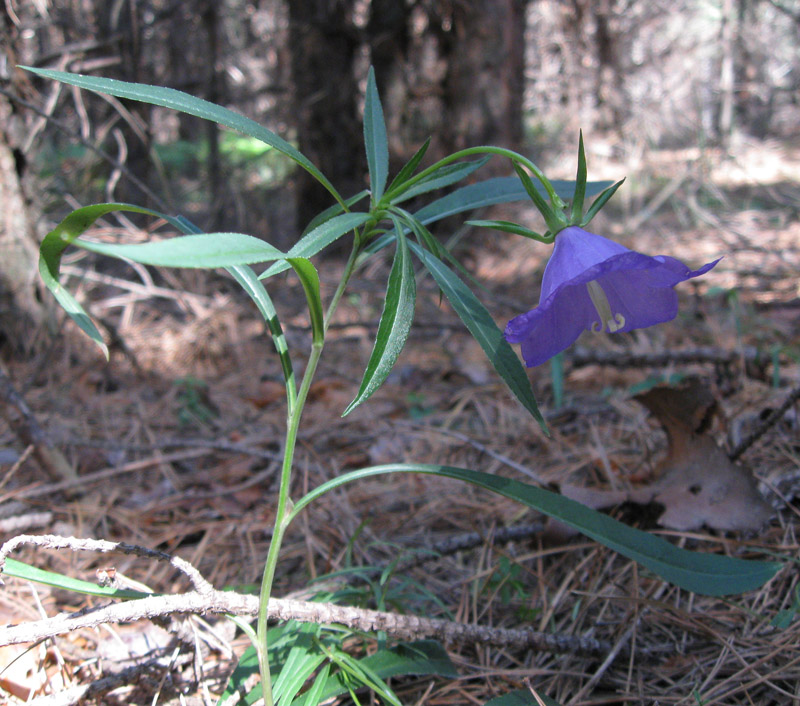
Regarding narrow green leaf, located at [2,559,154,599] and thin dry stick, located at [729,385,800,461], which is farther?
thin dry stick, located at [729,385,800,461]

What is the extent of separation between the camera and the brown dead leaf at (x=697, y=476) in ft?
4.13

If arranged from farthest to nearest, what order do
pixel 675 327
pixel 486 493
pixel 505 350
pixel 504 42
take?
pixel 504 42 → pixel 675 327 → pixel 486 493 → pixel 505 350

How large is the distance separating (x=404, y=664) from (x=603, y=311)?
2.09 ft

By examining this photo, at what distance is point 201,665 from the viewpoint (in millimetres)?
970

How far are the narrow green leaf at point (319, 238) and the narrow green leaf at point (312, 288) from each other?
0.01 metres

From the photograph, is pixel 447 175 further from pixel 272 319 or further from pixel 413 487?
pixel 413 487

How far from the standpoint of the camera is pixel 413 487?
174 cm

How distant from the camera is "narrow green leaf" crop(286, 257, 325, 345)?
742 mm

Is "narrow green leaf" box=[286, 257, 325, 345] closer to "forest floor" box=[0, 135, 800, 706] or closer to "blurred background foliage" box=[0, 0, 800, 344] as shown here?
"forest floor" box=[0, 135, 800, 706]

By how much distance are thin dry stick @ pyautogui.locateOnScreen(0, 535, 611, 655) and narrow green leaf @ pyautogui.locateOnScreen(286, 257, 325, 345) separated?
1.22 feet

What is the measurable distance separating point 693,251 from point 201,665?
138 inches

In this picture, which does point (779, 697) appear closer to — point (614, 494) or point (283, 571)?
point (614, 494)

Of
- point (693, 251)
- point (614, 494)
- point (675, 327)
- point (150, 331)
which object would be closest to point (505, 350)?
point (614, 494)

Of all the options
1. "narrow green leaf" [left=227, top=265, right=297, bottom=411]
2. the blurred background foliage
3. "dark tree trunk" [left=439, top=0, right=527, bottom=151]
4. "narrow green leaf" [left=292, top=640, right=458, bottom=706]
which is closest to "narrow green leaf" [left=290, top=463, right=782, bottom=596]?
"narrow green leaf" [left=227, top=265, right=297, bottom=411]
